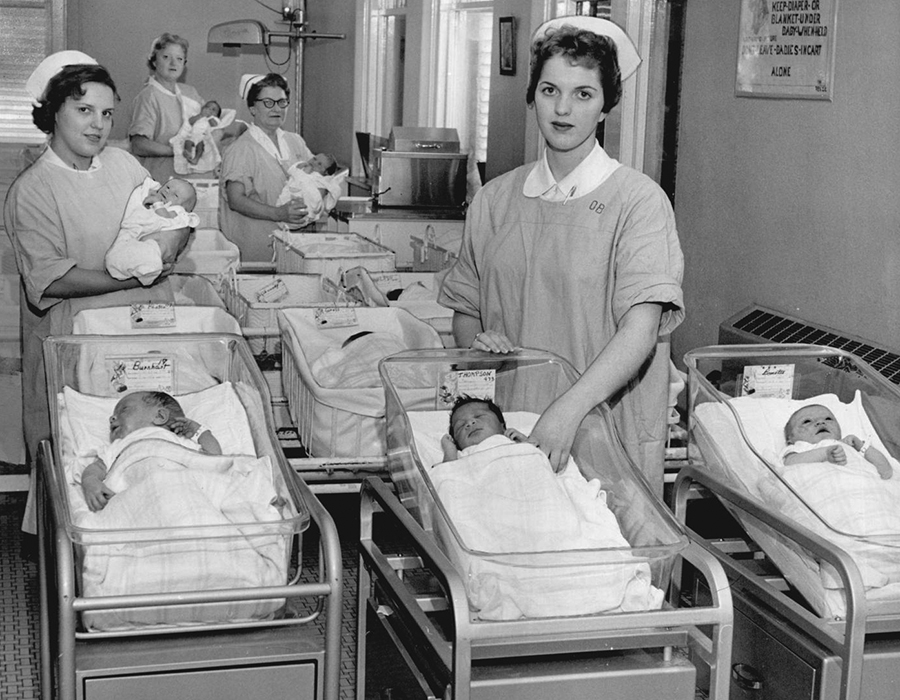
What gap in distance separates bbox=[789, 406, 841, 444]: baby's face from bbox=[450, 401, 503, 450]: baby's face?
0.60m

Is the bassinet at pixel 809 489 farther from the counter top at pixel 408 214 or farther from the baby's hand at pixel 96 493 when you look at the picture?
the counter top at pixel 408 214

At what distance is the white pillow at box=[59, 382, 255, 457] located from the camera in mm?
2246

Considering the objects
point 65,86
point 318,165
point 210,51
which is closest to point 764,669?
point 65,86

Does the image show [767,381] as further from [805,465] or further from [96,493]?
[96,493]

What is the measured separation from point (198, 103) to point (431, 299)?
323 centimetres

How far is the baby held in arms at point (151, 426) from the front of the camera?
7.00 feet

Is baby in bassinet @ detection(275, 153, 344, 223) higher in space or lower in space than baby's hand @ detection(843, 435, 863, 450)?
higher

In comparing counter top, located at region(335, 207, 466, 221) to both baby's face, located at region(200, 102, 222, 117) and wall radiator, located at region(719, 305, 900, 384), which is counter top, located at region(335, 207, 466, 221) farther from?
wall radiator, located at region(719, 305, 900, 384)

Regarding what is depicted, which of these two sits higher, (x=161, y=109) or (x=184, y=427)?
(x=161, y=109)

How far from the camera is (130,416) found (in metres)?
2.26

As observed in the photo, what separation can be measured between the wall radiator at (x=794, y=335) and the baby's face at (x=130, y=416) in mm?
1806

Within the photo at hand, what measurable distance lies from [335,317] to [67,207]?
73 centimetres

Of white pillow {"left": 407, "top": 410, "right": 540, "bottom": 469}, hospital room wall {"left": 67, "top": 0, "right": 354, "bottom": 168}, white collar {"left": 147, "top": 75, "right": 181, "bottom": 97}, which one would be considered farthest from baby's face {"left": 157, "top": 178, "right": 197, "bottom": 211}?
hospital room wall {"left": 67, "top": 0, "right": 354, "bottom": 168}

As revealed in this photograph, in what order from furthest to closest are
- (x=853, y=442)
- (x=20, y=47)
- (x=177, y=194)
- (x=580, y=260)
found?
(x=20, y=47)
(x=177, y=194)
(x=853, y=442)
(x=580, y=260)
